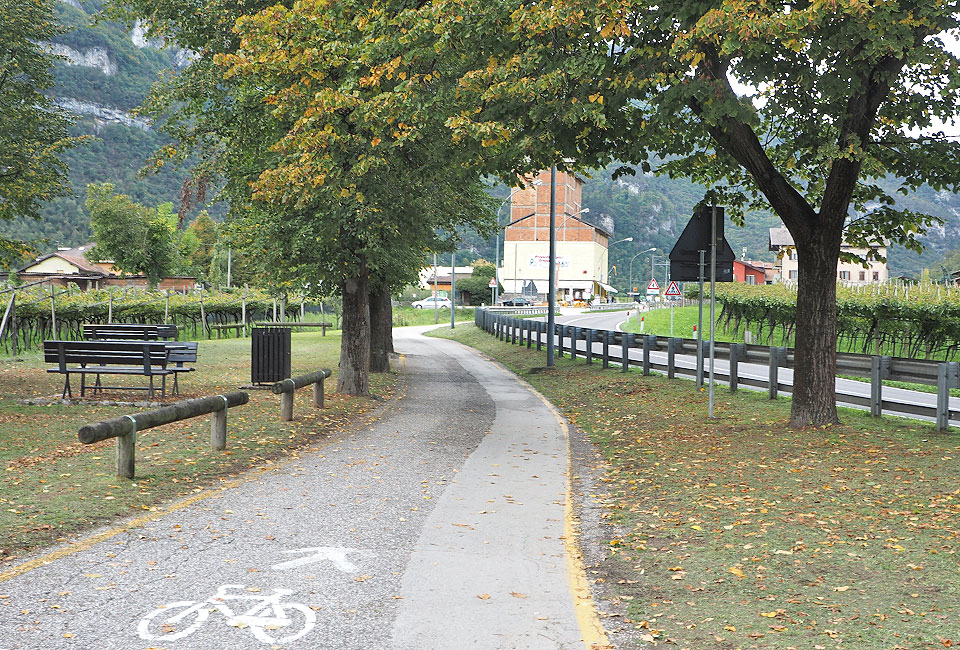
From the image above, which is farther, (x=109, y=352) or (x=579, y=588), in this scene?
(x=109, y=352)

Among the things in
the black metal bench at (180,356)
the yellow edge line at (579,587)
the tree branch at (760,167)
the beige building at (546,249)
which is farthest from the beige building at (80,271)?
the yellow edge line at (579,587)

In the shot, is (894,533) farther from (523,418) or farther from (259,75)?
(259,75)

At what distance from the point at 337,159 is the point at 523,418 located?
5.45 metres

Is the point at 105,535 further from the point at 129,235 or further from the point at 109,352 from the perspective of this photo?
the point at 129,235

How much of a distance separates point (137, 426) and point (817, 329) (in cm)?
848

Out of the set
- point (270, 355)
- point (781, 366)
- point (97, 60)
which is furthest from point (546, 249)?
point (781, 366)

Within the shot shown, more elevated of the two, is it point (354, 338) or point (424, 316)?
point (354, 338)

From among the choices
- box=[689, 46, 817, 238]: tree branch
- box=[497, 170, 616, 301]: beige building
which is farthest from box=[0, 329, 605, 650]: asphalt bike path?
box=[497, 170, 616, 301]: beige building

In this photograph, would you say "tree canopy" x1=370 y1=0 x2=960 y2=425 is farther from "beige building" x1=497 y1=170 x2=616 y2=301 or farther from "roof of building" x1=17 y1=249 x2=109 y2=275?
"beige building" x1=497 y1=170 x2=616 y2=301

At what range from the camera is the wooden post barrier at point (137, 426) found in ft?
26.7

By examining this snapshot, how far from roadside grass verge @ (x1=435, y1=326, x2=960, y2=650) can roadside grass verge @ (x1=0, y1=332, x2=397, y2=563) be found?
3.97 meters

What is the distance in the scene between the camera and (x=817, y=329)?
1220 cm

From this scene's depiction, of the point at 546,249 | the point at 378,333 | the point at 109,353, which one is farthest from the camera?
the point at 546,249

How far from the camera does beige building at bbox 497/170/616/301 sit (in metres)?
121
